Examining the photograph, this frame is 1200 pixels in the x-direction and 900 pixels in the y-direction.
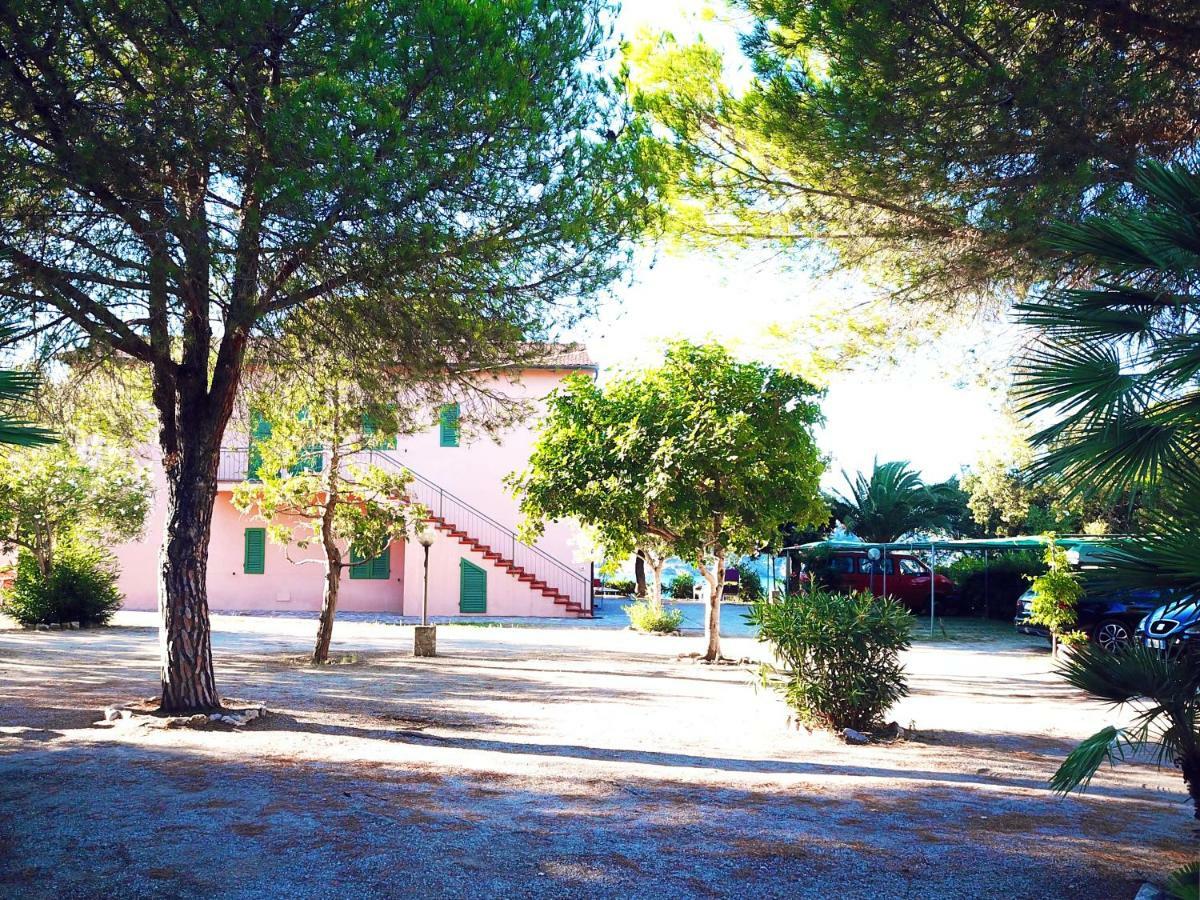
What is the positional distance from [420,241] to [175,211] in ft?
5.59

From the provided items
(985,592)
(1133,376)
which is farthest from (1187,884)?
(985,592)

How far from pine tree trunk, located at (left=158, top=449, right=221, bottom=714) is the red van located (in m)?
19.1

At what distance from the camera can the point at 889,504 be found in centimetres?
3478

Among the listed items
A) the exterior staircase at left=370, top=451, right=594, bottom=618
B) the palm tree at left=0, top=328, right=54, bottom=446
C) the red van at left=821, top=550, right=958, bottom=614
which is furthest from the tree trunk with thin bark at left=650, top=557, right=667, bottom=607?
the palm tree at left=0, top=328, right=54, bottom=446

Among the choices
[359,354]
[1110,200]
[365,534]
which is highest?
[1110,200]

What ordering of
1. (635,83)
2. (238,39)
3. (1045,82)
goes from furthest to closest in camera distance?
1. (635,83)
2. (1045,82)
3. (238,39)

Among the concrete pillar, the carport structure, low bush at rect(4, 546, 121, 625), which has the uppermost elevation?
the carport structure

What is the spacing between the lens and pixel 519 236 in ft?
26.3

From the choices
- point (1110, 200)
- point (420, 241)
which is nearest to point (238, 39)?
point (420, 241)

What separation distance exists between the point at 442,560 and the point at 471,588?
0.98 metres

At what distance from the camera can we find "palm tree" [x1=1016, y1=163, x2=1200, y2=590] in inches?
156

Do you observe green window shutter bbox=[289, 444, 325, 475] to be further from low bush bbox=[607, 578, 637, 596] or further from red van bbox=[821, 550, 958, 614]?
low bush bbox=[607, 578, 637, 596]

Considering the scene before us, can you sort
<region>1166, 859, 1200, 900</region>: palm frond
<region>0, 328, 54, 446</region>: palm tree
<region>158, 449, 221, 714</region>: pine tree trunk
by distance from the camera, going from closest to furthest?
1. <region>1166, 859, 1200, 900</region>: palm frond
2. <region>0, 328, 54, 446</region>: palm tree
3. <region>158, 449, 221, 714</region>: pine tree trunk

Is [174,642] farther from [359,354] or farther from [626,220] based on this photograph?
[626,220]
